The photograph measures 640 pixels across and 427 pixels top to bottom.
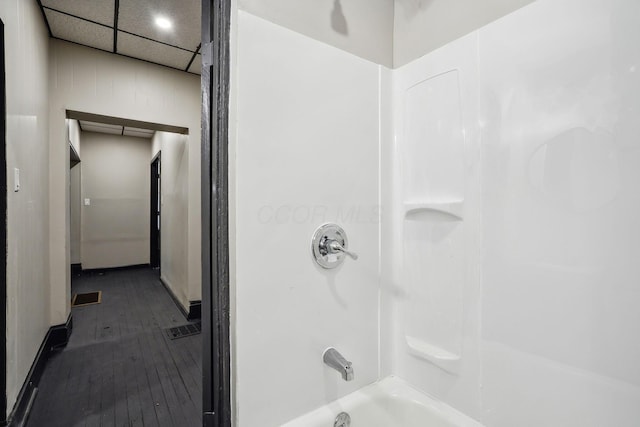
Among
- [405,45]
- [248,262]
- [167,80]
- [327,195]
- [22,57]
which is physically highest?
[167,80]

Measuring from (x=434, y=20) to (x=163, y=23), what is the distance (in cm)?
207

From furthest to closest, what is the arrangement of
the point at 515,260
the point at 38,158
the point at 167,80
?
the point at 167,80 < the point at 38,158 < the point at 515,260

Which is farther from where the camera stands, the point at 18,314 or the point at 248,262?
the point at 18,314

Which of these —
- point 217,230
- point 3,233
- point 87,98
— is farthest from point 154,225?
point 217,230

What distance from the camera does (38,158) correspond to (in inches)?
81.3

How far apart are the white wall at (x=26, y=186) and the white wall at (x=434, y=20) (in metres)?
1.89

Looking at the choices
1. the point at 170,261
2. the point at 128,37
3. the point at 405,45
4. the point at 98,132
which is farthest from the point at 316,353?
the point at 98,132

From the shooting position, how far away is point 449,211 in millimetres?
1093

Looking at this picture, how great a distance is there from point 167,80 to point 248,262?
2.84 m

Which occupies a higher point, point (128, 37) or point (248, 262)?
point (128, 37)

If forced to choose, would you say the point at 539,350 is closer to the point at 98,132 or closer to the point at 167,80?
the point at 167,80

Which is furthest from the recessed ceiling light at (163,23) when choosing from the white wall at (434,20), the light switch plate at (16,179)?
the white wall at (434,20)

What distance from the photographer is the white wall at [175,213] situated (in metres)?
3.25

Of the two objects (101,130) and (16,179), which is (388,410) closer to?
(16,179)
